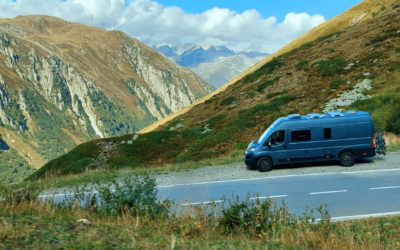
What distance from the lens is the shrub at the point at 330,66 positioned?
144 ft

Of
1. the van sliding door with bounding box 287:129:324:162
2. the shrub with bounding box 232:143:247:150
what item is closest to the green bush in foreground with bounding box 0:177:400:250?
the van sliding door with bounding box 287:129:324:162

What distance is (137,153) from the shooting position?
37.0 m

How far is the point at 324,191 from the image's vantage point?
1307 cm

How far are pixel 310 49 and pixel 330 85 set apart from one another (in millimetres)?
19286

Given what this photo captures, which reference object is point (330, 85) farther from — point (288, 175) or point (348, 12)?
point (348, 12)

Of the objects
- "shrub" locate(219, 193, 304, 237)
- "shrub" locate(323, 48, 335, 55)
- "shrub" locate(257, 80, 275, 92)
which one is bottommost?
"shrub" locate(219, 193, 304, 237)

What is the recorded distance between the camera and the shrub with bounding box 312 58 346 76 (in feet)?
144

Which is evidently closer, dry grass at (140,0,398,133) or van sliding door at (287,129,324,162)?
van sliding door at (287,129,324,162)

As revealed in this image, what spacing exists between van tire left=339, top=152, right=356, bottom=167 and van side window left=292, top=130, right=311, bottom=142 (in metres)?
1.79

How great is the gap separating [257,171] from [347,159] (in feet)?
14.3

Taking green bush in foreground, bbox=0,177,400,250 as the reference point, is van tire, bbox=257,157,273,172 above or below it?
above

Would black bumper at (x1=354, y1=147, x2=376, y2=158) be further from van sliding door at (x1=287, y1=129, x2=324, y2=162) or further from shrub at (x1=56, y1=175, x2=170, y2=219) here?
shrub at (x1=56, y1=175, x2=170, y2=219)

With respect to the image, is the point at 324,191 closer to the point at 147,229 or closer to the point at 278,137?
the point at 278,137

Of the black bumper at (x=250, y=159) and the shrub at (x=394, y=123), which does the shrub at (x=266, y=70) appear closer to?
the shrub at (x=394, y=123)
